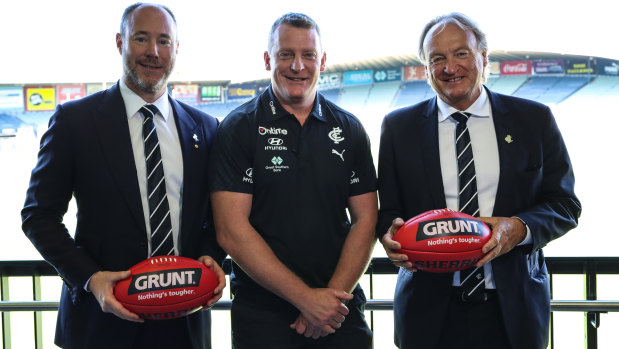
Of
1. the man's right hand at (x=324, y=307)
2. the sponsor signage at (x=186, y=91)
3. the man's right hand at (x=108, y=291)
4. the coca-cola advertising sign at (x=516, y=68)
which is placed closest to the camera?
the man's right hand at (x=108, y=291)

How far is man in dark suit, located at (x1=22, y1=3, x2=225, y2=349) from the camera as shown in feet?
4.56

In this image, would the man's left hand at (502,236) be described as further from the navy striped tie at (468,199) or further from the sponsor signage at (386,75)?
the sponsor signage at (386,75)

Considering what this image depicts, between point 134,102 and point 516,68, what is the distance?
54.2ft

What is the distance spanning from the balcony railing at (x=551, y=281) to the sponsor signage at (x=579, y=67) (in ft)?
50.0

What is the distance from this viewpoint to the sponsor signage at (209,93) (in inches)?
625

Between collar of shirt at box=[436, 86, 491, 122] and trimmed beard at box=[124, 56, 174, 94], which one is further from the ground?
trimmed beard at box=[124, 56, 174, 94]

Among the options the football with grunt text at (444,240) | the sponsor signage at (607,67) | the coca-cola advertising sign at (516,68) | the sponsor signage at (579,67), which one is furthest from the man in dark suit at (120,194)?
the sponsor signage at (579,67)

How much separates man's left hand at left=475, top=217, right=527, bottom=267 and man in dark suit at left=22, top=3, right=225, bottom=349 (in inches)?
27.0

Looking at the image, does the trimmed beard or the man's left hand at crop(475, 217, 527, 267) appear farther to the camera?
the trimmed beard

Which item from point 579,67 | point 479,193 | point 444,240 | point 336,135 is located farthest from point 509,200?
point 579,67

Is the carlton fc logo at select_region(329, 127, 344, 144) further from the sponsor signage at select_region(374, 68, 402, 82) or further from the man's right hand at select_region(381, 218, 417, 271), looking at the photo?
the sponsor signage at select_region(374, 68, 402, 82)

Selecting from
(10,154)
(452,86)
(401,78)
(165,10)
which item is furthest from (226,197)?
(10,154)

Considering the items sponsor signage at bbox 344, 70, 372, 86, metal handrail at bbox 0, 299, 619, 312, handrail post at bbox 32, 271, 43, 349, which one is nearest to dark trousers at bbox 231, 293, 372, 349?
metal handrail at bbox 0, 299, 619, 312

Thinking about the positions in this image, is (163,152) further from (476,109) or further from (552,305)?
(552,305)
